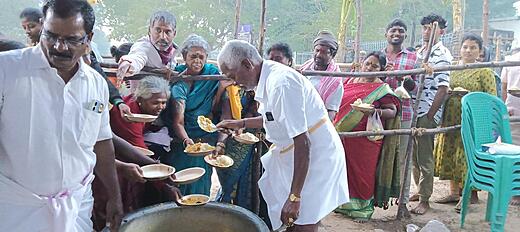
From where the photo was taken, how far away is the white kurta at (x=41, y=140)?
1.35 meters

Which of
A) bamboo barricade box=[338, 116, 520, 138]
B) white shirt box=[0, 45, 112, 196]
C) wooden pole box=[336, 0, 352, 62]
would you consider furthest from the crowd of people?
wooden pole box=[336, 0, 352, 62]

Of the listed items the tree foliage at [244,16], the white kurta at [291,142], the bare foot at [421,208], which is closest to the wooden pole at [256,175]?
the white kurta at [291,142]

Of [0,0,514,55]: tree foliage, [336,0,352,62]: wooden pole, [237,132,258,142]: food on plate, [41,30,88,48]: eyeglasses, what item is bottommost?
[237,132,258,142]: food on plate

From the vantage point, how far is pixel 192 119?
2973 mm

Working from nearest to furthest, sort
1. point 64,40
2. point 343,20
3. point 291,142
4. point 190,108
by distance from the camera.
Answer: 1. point 64,40
2. point 291,142
3. point 190,108
4. point 343,20

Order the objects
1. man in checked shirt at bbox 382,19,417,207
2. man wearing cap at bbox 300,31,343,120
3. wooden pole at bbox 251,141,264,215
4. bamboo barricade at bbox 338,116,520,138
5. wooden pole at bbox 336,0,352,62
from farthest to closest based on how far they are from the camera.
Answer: wooden pole at bbox 336,0,352,62, man in checked shirt at bbox 382,19,417,207, bamboo barricade at bbox 338,116,520,138, man wearing cap at bbox 300,31,343,120, wooden pole at bbox 251,141,264,215

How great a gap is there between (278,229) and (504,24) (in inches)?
950

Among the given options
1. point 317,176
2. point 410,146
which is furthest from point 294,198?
point 410,146

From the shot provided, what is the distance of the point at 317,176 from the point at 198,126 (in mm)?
1095

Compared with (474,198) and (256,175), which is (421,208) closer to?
(474,198)

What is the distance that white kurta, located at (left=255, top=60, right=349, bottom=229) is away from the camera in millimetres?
1950

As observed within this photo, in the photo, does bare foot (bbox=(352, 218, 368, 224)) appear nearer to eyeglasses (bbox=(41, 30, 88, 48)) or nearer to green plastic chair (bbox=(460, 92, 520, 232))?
green plastic chair (bbox=(460, 92, 520, 232))

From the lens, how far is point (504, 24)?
22188mm

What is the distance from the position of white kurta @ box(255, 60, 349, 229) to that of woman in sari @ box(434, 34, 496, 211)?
2.30 metres
